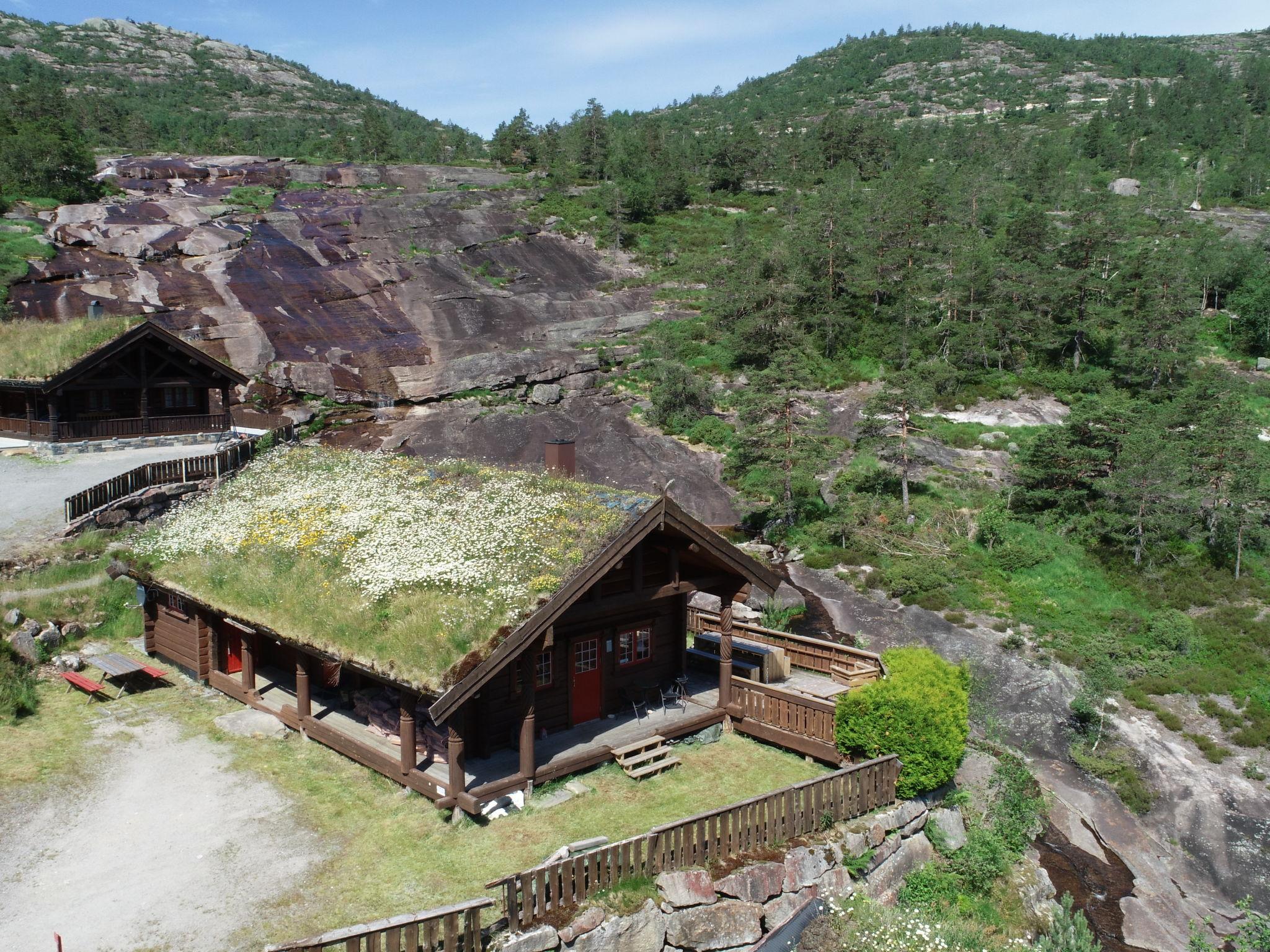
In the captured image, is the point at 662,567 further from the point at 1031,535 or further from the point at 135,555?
the point at 1031,535

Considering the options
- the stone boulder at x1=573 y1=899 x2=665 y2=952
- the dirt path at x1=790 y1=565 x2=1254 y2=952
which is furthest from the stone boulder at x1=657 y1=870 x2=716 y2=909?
the dirt path at x1=790 y1=565 x2=1254 y2=952

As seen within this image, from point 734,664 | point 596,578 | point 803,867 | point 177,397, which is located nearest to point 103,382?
point 177,397

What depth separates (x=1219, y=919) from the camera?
16266 millimetres

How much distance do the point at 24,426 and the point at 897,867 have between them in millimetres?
36714

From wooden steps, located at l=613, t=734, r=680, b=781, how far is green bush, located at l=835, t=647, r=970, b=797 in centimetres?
327

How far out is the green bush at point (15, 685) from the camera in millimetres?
16953

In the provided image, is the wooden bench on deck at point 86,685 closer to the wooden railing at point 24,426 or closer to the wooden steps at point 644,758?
the wooden steps at point 644,758

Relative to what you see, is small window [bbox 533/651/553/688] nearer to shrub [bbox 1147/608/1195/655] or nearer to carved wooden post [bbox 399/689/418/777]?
carved wooden post [bbox 399/689/418/777]

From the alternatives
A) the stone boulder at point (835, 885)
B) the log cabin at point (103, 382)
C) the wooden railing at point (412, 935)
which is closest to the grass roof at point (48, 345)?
the log cabin at point (103, 382)

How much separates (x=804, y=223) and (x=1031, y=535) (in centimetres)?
3315

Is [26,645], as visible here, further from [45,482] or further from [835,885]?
[835,885]

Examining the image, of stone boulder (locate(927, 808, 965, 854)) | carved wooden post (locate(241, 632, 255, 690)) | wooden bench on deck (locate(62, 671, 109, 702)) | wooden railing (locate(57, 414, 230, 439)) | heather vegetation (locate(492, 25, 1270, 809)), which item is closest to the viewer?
stone boulder (locate(927, 808, 965, 854))

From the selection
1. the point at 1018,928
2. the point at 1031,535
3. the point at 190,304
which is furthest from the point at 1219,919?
the point at 190,304

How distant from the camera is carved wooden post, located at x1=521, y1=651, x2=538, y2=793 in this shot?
13820mm
